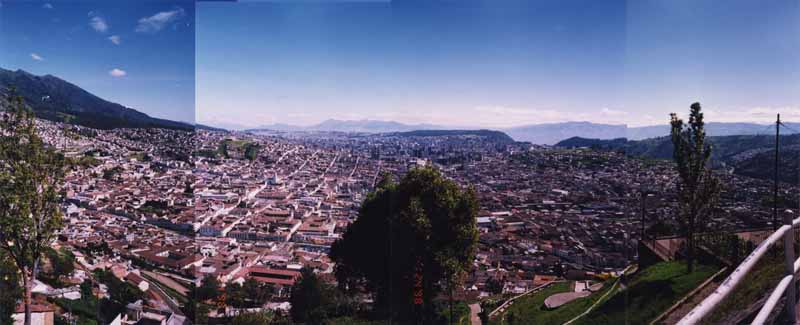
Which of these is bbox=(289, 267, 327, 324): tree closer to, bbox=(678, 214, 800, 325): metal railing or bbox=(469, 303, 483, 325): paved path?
bbox=(469, 303, 483, 325): paved path

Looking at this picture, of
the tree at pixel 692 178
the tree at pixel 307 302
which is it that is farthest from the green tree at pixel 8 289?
the tree at pixel 692 178

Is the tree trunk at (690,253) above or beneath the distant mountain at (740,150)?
beneath

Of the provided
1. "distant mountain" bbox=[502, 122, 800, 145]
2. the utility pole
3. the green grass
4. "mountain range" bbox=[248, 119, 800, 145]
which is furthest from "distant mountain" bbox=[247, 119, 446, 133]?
the utility pole

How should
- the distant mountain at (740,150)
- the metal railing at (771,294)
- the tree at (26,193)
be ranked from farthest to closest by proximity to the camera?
the distant mountain at (740,150)
the tree at (26,193)
the metal railing at (771,294)

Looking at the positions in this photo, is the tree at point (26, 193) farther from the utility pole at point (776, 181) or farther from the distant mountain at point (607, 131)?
the utility pole at point (776, 181)

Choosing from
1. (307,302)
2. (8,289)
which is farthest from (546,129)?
(8,289)

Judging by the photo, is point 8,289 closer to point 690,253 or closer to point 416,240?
point 416,240
